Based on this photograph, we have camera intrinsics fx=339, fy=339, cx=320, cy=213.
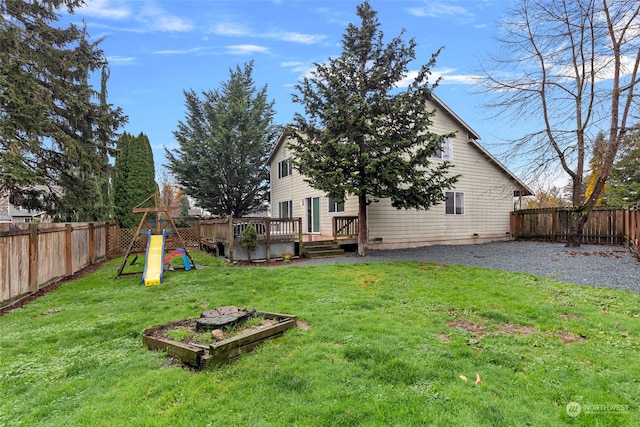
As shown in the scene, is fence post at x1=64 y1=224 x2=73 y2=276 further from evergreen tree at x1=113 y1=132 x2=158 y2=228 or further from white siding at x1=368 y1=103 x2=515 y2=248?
white siding at x1=368 y1=103 x2=515 y2=248

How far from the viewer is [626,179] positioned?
25016mm

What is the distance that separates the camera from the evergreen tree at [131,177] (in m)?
18.2

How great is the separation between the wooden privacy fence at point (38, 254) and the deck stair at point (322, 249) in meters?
7.15

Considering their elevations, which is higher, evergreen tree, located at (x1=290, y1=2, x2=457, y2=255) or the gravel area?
evergreen tree, located at (x1=290, y1=2, x2=457, y2=255)

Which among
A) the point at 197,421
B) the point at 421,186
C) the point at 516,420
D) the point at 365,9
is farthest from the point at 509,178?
the point at 197,421

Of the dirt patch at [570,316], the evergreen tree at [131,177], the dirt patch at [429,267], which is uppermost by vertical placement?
the evergreen tree at [131,177]

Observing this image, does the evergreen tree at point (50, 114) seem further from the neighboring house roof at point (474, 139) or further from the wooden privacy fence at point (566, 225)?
the wooden privacy fence at point (566, 225)

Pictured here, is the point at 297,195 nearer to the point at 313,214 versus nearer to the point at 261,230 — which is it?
the point at 313,214

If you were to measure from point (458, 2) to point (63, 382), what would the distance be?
13.5 meters

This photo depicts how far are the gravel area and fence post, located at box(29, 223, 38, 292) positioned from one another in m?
6.52

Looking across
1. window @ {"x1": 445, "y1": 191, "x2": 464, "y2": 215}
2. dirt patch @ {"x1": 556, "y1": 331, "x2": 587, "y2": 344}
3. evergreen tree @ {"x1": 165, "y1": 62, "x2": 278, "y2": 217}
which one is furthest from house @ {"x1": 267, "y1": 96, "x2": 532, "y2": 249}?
dirt patch @ {"x1": 556, "y1": 331, "x2": 587, "y2": 344}

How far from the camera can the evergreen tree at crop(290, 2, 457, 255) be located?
35.9 feet

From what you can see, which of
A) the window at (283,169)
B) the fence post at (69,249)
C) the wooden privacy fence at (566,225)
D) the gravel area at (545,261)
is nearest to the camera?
the gravel area at (545,261)

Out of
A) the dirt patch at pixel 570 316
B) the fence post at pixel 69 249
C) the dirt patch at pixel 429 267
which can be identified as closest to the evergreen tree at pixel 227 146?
the fence post at pixel 69 249
